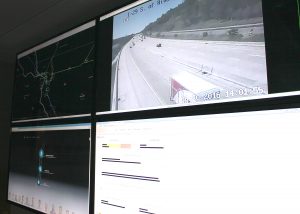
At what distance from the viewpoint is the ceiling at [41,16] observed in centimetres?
153

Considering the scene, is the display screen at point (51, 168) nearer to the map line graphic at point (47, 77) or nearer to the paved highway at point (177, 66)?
the map line graphic at point (47, 77)

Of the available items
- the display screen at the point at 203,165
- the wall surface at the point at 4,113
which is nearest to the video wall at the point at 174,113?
the display screen at the point at 203,165

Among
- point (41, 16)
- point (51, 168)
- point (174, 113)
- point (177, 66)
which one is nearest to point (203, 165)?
point (174, 113)

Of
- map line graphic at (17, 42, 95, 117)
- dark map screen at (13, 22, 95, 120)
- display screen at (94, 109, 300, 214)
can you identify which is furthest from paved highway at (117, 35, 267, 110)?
map line graphic at (17, 42, 95, 117)

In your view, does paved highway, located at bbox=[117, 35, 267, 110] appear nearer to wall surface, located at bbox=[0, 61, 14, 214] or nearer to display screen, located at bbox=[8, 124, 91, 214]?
display screen, located at bbox=[8, 124, 91, 214]

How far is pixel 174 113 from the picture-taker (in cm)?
102

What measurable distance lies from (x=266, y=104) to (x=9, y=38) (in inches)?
75.1

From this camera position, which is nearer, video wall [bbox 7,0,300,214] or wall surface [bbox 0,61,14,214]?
video wall [bbox 7,0,300,214]

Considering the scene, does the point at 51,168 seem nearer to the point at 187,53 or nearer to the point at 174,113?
the point at 174,113

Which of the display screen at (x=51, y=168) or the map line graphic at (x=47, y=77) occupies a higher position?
the map line graphic at (x=47, y=77)

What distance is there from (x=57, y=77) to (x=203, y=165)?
1120 millimetres

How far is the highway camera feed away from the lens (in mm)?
870

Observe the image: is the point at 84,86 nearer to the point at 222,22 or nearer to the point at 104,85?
the point at 104,85

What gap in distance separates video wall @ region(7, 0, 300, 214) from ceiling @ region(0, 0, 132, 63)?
0.11 m
